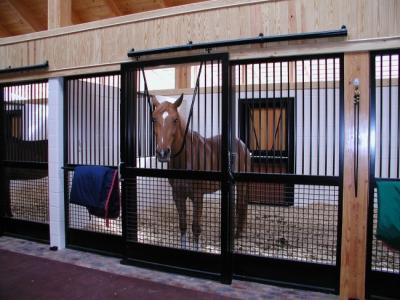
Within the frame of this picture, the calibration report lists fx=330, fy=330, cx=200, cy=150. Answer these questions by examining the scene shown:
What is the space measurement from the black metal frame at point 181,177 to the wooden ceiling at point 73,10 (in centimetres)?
333

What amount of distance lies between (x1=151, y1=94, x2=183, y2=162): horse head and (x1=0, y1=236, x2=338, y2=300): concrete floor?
3.13 feet

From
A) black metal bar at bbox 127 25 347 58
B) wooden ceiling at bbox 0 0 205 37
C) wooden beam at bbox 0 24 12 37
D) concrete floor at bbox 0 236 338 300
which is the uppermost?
wooden ceiling at bbox 0 0 205 37

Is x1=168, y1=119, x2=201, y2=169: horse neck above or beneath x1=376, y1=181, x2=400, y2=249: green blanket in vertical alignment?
above

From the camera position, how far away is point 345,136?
2.19 meters

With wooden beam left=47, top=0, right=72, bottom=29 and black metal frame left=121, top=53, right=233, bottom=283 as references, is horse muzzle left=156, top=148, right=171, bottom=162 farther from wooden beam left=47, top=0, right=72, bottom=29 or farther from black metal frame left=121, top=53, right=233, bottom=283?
wooden beam left=47, top=0, right=72, bottom=29

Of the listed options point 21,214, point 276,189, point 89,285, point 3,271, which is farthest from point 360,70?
point 21,214

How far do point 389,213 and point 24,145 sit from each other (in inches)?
136

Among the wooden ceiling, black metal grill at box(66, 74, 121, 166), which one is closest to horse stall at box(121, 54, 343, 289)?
black metal grill at box(66, 74, 121, 166)

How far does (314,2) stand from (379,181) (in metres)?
1.26

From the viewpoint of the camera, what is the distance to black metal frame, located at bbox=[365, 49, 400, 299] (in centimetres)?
214

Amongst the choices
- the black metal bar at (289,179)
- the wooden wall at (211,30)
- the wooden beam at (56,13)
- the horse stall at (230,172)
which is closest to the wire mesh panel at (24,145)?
the wooden wall at (211,30)

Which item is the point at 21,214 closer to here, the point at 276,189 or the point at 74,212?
the point at 74,212

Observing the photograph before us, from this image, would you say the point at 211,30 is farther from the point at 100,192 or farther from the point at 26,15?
the point at 26,15

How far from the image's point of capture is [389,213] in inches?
80.1
